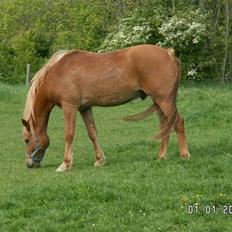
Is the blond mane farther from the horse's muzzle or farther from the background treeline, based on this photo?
the background treeline

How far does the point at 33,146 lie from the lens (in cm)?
982

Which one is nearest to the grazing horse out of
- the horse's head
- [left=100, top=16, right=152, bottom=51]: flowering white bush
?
the horse's head

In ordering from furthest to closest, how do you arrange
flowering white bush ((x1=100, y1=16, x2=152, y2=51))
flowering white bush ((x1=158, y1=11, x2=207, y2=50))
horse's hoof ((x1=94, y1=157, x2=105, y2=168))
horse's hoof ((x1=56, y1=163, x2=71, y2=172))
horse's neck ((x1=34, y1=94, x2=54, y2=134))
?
flowering white bush ((x1=100, y1=16, x2=152, y2=51))
flowering white bush ((x1=158, y1=11, x2=207, y2=50))
horse's neck ((x1=34, y1=94, x2=54, y2=134))
horse's hoof ((x1=94, y1=157, x2=105, y2=168))
horse's hoof ((x1=56, y1=163, x2=71, y2=172))

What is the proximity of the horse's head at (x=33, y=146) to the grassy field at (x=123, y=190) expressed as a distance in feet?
0.62

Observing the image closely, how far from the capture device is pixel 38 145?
9.80m

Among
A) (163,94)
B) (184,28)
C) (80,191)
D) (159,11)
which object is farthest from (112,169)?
(159,11)

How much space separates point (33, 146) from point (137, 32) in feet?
64.7

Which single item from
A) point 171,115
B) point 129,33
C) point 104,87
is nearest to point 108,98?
point 104,87

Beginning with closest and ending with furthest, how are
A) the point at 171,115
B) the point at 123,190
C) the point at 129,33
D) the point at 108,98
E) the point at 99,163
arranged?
the point at 123,190 → the point at 171,115 → the point at 108,98 → the point at 99,163 → the point at 129,33

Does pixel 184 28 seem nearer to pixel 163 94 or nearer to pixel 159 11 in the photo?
pixel 159 11

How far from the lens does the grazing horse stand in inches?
363

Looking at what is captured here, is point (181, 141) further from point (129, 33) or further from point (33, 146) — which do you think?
point (129, 33)

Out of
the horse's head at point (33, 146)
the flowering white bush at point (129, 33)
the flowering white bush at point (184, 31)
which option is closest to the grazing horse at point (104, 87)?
the horse's head at point (33, 146)

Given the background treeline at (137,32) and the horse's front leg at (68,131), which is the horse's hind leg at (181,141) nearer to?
the horse's front leg at (68,131)
